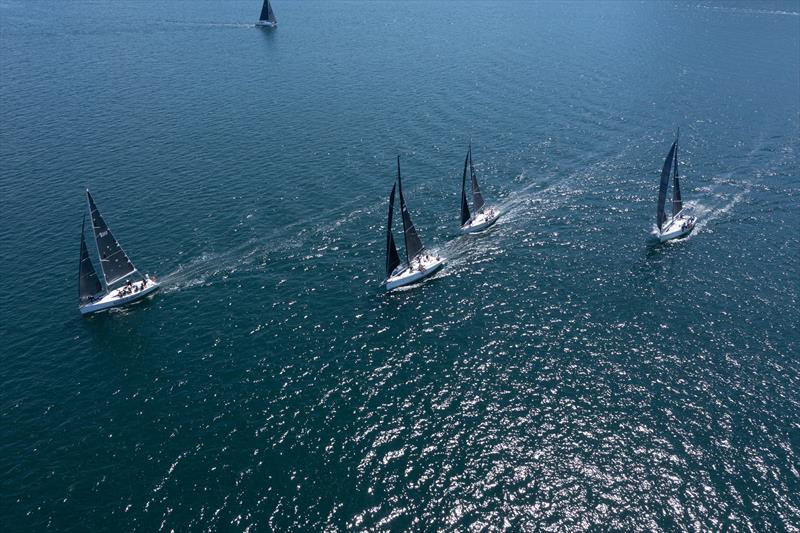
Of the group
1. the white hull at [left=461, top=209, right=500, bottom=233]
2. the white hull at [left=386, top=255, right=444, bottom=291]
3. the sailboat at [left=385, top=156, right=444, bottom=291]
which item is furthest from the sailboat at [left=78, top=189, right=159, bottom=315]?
the white hull at [left=461, top=209, right=500, bottom=233]

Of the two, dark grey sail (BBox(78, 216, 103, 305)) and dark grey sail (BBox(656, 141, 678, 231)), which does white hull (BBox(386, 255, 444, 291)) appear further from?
dark grey sail (BBox(78, 216, 103, 305))

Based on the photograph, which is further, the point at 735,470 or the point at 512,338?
the point at 512,338

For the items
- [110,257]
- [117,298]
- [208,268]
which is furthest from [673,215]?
[110,257]

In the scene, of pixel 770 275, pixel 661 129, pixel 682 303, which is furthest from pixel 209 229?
pixel 661 129

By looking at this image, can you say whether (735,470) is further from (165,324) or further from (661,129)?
(661,129)

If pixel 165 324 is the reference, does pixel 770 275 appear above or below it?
below

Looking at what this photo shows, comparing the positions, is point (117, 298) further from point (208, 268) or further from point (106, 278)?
point (208, 268)

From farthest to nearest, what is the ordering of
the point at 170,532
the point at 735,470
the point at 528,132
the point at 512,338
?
the point at 528,132
the point at 512,338
the point at 735,470
the point at 170,532
